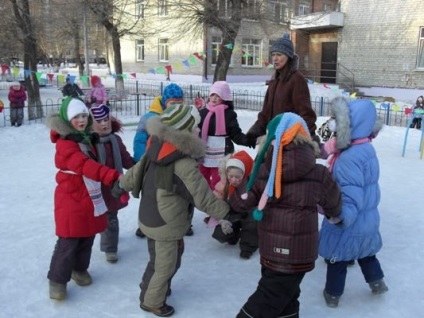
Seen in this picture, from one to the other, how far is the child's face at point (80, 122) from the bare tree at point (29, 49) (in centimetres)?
1045

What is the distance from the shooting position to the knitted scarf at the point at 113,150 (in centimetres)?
354

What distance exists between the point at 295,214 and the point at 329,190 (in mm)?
267

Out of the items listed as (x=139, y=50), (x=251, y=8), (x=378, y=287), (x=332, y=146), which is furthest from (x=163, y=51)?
(x=378, y=287)

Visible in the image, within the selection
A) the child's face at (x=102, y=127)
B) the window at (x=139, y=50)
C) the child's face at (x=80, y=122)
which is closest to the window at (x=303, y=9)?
the window at (x=139, y=50)

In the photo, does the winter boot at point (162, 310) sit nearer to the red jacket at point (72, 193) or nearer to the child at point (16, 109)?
the red jacket at point (72, 193)

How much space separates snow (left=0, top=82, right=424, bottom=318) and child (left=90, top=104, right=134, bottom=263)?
0.71 feet

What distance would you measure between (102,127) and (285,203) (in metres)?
1.73

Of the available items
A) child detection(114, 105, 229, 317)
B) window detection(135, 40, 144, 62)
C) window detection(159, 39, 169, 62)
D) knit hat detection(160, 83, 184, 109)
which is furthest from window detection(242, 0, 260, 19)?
window detection(135, 40, 144, 62)

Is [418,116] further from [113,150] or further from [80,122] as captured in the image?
[80,122]

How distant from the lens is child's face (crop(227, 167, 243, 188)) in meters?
3.21

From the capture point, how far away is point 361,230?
123 inches

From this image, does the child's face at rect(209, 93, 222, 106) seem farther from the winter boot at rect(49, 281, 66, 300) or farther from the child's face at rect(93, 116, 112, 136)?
the winter boot at rect(49, 281, 66, 300)

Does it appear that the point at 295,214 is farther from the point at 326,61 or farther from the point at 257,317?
the point at 326,61

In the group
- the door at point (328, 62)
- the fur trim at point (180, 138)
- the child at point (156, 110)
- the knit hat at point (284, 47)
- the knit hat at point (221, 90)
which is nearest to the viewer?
the fur trim at point (180, 138)
